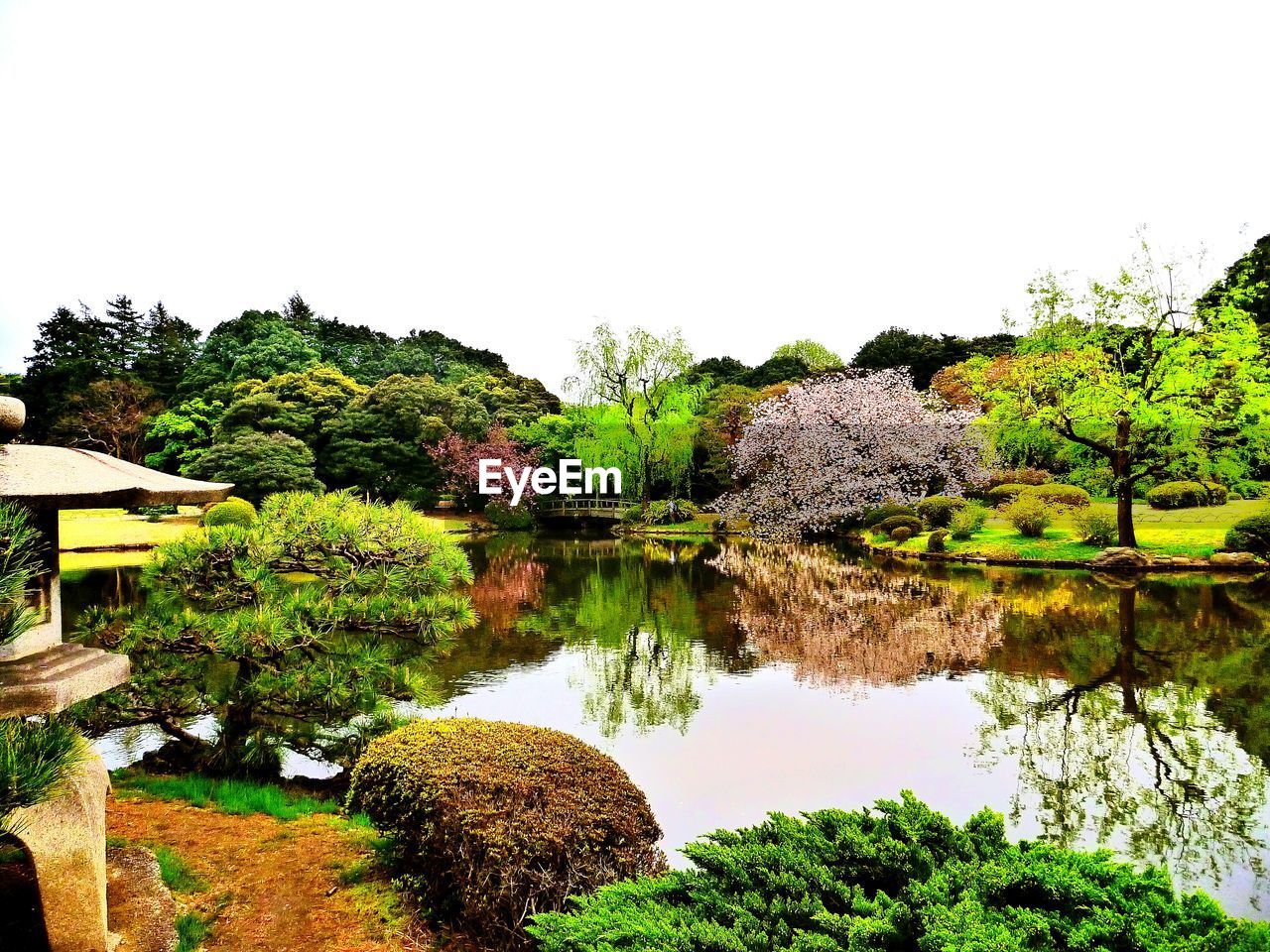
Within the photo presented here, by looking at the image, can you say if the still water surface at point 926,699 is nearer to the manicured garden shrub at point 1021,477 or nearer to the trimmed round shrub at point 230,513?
the trimmed round shrub at point 230,513

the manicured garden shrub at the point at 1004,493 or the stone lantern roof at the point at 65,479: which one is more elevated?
the stone lantern roof at the point at 65,479

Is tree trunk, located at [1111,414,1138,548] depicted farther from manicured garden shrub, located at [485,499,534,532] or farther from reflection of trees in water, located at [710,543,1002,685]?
manicured garden shrub, located at [485,499,534,532]

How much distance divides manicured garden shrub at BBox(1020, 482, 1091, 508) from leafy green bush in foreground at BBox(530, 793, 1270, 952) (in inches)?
694

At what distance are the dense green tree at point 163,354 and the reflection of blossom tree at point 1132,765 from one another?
32929 millimetres

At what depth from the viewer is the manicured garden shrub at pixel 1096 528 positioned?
48.7 feet

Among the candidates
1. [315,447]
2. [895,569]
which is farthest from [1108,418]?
[315,447]

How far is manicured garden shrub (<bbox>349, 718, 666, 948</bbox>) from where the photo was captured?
2.64 m

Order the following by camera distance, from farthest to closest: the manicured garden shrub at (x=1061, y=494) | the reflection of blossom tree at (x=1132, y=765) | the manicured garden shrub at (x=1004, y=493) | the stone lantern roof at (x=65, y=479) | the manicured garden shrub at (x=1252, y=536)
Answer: the manicured garden shrub at (x=1004, y=493)
the manicured garden shrub at (x=1061, y=494)
the manicured garden shrub at (x=1252, y=536)
the reflection of blossom tree at (x=1132, y=765)
the stone lantern roof at (x=65, y=479)

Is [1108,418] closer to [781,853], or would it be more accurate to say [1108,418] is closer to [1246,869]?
[1246,869]

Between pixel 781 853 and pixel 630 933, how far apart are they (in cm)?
49

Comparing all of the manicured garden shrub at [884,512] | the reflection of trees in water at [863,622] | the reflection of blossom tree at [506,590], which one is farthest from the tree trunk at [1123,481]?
the reflection of blossom tree at [506,590]

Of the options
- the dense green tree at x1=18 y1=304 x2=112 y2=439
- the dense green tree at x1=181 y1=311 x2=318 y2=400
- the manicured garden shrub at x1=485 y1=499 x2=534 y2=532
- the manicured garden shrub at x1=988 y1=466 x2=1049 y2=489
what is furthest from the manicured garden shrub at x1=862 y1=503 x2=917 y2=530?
the dense green tree at x1=18 y1=304 x2=112 y2=439

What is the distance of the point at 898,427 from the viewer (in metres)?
21.0

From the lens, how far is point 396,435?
2631cm
